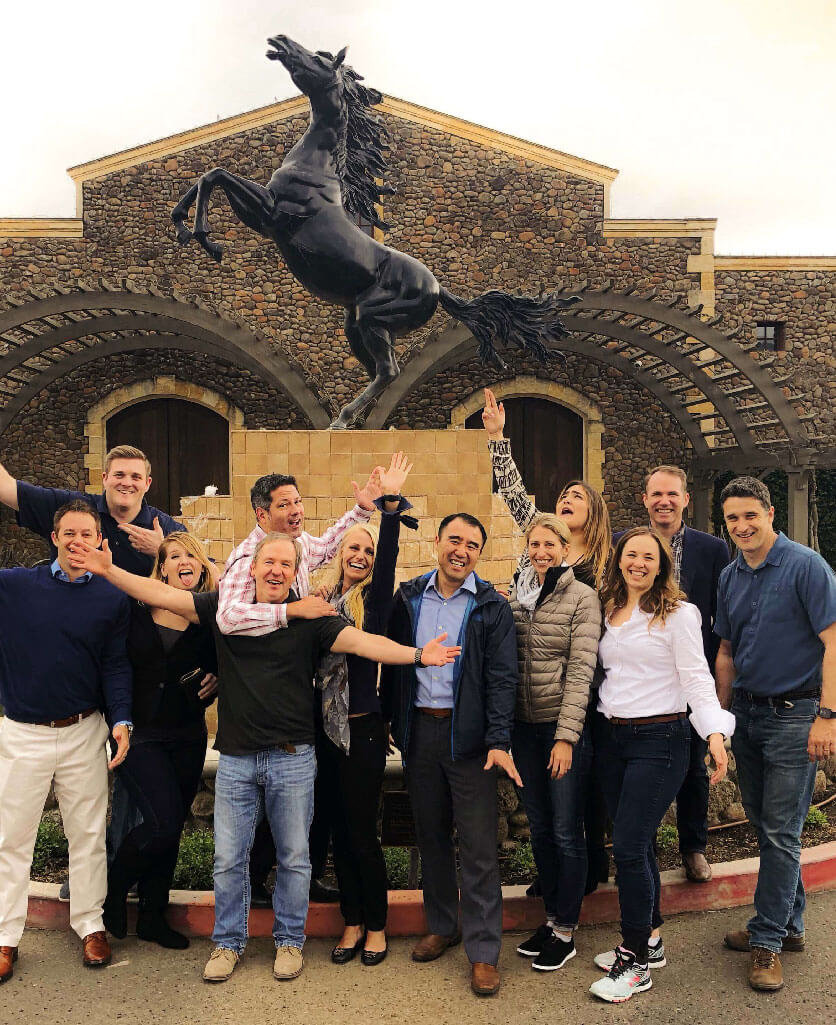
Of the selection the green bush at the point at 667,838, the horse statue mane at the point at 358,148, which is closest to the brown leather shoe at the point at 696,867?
the green bush at the point at 667,838

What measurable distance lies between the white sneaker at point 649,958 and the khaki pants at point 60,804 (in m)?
1.85

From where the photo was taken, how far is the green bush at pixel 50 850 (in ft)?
13.2

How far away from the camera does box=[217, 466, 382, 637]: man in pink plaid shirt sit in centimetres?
303

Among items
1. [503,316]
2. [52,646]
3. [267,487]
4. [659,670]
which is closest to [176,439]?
[503,316]

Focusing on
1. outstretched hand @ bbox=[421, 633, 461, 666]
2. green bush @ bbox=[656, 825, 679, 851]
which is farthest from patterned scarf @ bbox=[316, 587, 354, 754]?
green bush @ bbox=[656, 825, 679, 851]

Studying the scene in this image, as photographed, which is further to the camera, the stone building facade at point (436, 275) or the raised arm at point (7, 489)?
the stone building facade at point (436, 275)

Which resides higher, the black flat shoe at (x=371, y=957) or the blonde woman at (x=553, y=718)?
the blonde woman at (x=553, y=718)

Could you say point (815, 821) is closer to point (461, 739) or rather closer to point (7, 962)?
point (461, 739)

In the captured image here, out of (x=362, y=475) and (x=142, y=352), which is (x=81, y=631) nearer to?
(x=362, y=475)

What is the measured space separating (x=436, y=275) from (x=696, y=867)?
460 inches

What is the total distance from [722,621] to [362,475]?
3178mm

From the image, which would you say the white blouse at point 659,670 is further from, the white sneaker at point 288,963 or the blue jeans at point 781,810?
the white sneaker at point 288,963

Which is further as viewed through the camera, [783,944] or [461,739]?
[783,944]

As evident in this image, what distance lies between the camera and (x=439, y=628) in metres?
3.18
